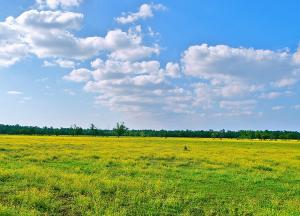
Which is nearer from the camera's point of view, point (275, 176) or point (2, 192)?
point (2, 192)

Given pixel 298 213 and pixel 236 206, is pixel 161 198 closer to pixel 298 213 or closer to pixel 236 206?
pixel 236 206

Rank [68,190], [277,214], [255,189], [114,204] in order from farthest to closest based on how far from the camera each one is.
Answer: [255,189]
[68,190]
[114,204]
[277,214]

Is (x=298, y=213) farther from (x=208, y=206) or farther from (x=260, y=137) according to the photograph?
(x=260, y=137)

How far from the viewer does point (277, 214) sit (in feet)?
44.9

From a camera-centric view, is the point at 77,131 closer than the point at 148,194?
No

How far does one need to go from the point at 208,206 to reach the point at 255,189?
5545mm

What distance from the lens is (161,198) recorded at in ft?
52.6

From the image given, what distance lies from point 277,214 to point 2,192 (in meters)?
11.8

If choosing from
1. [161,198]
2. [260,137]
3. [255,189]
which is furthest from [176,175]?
[260,137]

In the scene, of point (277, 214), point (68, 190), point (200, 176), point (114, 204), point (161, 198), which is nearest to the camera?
point (277, 214)

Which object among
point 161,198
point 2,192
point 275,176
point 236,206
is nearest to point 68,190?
point 2,192

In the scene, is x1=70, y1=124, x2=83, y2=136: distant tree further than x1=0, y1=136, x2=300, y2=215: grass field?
Yes

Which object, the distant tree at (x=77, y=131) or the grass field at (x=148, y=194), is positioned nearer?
the grass field at (x=148, y=194)

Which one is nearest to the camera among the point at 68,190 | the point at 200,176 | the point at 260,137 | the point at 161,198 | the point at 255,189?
the point at 161,198
